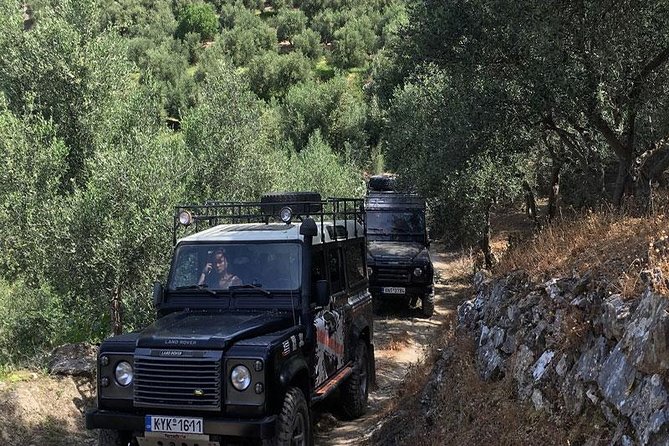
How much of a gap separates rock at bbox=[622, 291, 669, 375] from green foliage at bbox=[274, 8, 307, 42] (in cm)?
6762

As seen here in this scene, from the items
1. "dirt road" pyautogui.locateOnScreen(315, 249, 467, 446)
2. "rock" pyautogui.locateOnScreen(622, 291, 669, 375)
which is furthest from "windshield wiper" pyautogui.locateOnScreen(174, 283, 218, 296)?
"rock" pyautogui.locateOnScreen(622, 291, 669, 375)

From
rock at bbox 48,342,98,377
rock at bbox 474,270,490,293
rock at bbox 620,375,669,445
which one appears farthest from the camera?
rock at bbox 48,342,98,377

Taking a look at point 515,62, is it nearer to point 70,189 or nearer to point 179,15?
point 70,189

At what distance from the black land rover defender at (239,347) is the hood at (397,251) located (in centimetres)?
629

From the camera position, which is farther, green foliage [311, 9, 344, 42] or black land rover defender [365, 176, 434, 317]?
green foliage [311, 9, 344, 42]

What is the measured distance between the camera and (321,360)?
6305mm

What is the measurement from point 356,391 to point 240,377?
3.20m

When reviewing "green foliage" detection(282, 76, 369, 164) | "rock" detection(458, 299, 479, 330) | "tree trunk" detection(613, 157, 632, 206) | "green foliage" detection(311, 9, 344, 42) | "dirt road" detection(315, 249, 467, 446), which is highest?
"green foliage" detection(311, 9, 344, 42)

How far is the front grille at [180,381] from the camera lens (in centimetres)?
479

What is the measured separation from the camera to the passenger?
615 cm

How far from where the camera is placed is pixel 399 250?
47.4 feet

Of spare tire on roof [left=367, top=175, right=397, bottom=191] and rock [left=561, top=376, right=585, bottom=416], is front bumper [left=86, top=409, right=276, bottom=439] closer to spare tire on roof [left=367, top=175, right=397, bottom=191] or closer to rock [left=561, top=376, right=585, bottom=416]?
rock [left=561, top=376, right=585, bottom=416]

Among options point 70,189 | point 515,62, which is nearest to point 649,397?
point 515,62

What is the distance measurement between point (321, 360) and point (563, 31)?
17.4 feet
